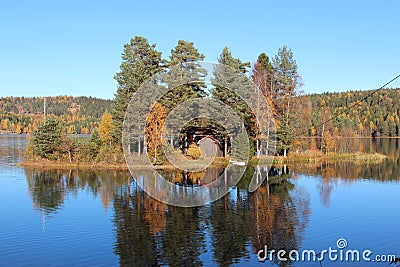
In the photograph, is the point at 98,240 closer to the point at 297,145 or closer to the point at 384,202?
the point at 384,202

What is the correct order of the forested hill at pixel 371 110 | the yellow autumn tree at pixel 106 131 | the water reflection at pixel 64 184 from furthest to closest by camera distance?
1. the forested hill at pixel 371 110
2. the yellow autumn tree at pixel 106 131
3. the water reflection at pixel 64 184

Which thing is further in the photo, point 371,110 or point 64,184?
point 371,110

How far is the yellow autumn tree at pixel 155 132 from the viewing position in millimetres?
38688

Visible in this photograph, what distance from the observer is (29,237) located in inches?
703

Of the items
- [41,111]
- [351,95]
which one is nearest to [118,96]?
[351,95]

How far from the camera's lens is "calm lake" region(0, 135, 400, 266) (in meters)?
15.6

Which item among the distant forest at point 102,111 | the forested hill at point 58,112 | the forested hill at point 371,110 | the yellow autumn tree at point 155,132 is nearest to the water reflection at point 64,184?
the yellow autumn tree at point 155,132

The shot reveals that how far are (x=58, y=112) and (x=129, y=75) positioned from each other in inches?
5568

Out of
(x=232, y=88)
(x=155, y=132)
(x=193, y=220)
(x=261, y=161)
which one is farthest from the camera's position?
(x=261, y=161)

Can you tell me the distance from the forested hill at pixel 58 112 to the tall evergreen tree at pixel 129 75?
101851mm

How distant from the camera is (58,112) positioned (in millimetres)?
173625

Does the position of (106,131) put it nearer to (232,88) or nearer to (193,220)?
(232,88)

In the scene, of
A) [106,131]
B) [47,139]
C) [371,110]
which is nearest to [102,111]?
[371,110]

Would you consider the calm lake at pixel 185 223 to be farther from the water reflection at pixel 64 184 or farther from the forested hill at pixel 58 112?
the forested hill at pixel 58 112
